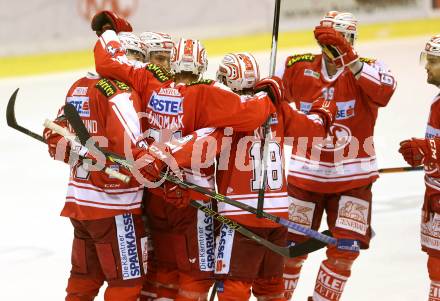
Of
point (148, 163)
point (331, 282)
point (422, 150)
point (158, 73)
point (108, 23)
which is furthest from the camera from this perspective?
point (108, 23)

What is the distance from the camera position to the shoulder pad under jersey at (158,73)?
398 centimetres

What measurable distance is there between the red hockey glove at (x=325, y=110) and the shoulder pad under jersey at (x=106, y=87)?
0.94 metres

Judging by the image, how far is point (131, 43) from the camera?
4.25 meters

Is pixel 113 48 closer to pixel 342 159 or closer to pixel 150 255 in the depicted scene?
pixel 150 255

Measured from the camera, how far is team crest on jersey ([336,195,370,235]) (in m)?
4.52

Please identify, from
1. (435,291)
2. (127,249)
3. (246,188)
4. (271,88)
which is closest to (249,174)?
(246,188)

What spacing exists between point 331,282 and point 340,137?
690 millimetres

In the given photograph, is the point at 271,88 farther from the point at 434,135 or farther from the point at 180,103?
the point at 434,135

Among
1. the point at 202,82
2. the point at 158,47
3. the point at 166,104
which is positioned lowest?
the point at 166,104

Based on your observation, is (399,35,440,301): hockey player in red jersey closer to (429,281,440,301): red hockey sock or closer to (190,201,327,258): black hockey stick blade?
(429,281,440,301): red hockey sock

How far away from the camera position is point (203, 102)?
3.83 metres

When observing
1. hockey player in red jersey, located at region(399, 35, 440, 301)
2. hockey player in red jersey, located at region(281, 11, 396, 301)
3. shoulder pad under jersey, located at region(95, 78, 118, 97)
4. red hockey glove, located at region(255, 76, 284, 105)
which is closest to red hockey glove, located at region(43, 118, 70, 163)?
shoulder pad under jersey, located at region(95, 78, 118, 97)

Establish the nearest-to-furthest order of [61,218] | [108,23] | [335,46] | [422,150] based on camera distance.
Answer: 1. [422,150]
2. [335,46]
3. [108,23]
4. [61,218]

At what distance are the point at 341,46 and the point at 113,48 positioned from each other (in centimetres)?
102
